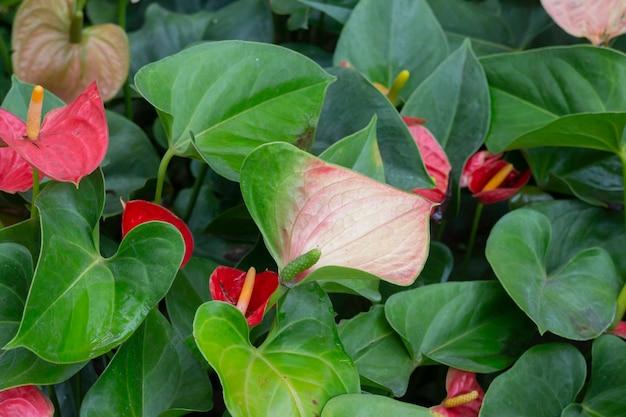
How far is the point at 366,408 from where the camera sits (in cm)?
49

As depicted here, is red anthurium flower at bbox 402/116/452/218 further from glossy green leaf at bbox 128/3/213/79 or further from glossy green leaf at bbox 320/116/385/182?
glossy green leaf at bbox 128/3/213/79

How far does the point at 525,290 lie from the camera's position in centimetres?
60

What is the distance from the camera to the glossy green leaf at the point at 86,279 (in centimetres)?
46

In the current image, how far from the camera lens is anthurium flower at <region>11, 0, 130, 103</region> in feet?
2.74

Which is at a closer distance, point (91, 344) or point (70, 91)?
point (91, 344)

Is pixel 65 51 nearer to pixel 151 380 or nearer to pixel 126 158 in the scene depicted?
pixel 126 158

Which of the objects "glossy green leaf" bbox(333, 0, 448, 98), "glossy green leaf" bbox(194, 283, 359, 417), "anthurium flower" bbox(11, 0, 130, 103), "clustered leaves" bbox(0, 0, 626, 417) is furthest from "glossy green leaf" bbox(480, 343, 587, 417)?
"anthurium flower" bbox(11, 0, 130, 103)

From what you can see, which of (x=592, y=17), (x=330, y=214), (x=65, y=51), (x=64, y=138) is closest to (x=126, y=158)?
(x=65, y=51)

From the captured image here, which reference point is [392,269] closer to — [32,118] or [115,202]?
[32,118]

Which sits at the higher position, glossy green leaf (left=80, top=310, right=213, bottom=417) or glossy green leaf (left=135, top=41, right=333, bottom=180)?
glossy green leaf (left=135, top=41, right=333, bottom=180)

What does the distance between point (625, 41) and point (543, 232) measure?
35 cm

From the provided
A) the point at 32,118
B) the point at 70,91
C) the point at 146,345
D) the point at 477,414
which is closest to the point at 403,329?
the point at 477,414

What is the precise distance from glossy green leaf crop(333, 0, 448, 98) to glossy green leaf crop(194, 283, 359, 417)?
0.37m

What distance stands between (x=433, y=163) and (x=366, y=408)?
11.1 inches
